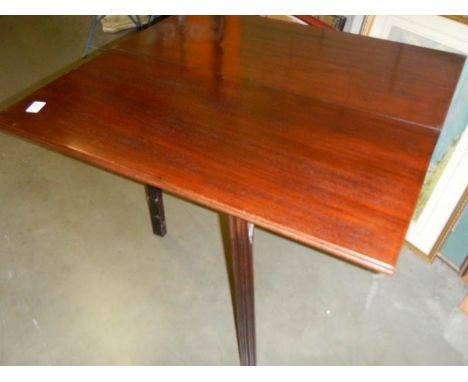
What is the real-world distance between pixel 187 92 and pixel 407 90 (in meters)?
0.63

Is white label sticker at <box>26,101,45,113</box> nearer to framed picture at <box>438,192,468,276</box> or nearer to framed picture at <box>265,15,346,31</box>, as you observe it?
framed picture at <box>265,15,346,31</box>

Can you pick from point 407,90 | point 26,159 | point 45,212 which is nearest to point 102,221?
point 45,212

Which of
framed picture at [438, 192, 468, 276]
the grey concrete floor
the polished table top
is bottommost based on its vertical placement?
the grey concrete floor

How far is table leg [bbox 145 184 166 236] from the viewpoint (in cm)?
141

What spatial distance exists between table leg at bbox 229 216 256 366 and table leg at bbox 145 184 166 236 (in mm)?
656

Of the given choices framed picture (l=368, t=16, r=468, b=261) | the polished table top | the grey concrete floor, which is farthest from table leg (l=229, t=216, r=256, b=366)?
framed picture (l=368, t=16, r=468, b=261)

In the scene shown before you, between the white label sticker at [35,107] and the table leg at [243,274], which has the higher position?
the white label sticker at [35,107]

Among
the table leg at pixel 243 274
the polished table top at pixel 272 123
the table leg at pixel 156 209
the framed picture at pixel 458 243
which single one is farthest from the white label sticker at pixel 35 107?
the framed picture at pixel 458 243

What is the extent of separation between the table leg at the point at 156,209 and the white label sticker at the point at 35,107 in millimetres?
504

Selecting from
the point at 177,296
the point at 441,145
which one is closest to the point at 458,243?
the point at 441,145

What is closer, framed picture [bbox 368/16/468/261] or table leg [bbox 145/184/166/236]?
framed picture [bbox 368/16/468/261]

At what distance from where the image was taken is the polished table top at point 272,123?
69cm

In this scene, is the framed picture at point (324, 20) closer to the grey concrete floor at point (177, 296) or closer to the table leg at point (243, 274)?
the grey concrete floor at point (177, 296)

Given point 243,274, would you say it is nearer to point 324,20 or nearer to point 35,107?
point 35,107
